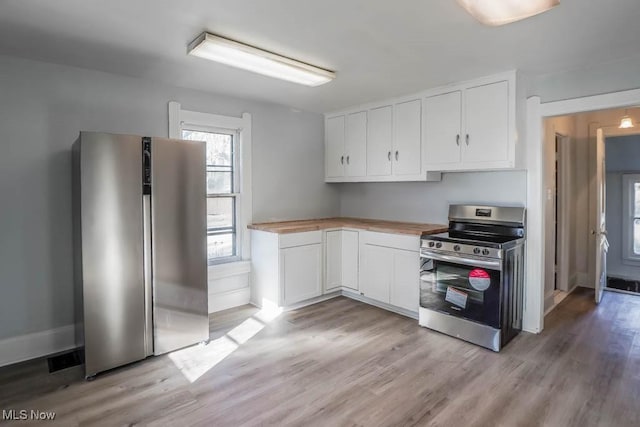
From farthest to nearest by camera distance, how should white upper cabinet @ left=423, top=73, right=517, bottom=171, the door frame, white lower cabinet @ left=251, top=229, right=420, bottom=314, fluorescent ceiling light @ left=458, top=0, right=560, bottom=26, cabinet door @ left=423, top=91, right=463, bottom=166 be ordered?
white lower cabinet @ left=251, top=229, right=420, bottom=314, cabinet door @ left=423, top=91, right=463, bottom=166, the door frame, white upper cabinet @ left=423, top=73, right=517, bottom=171, fluorescent ceiling light @ left=458, top=0, right=560, bottom=26

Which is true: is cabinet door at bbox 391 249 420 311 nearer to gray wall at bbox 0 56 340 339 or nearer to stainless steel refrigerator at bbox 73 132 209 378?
stainless steel refrigerator at bbox 73 132 209 378

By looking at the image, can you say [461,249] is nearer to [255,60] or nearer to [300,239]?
[300,239]

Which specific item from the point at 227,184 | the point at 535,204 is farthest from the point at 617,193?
the point at 227,184

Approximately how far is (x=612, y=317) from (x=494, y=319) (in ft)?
5.67

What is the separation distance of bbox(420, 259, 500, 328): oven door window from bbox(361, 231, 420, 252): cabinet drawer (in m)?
0.22

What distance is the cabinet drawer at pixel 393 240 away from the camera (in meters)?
3.58

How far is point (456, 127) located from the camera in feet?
11.4

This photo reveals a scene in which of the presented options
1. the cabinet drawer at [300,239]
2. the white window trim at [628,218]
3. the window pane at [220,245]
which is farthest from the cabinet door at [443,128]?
the white window trim at [628,218]

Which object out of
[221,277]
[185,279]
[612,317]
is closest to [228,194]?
[221,277]

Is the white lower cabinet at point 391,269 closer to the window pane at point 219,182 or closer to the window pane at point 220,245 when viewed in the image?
the window pane at point 220,245

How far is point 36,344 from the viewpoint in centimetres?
288

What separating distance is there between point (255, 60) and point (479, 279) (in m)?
2.52

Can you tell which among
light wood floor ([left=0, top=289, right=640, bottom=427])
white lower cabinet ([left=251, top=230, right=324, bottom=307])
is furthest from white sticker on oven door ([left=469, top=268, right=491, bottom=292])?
white lower cabinet ([left=251, top=230, right=324, bottom=307])

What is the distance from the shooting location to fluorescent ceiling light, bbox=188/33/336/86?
242 cm
